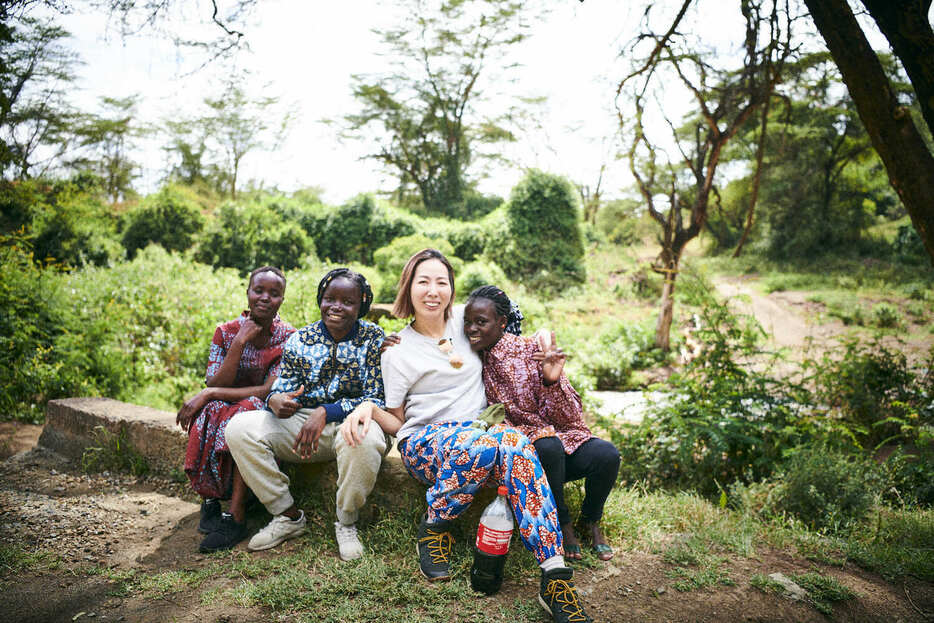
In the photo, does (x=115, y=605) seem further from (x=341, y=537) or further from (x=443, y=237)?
(x=443, y=237)

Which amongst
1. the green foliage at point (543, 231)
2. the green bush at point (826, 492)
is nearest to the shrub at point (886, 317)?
the green foliage at point (543, 231)

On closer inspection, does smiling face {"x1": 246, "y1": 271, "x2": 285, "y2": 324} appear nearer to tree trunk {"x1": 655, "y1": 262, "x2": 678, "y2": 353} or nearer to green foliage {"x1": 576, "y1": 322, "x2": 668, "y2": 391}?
green foliage {"x1": 576, "y1": 322, "x2": 668, "y2": 391}

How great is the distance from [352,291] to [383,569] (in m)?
1.39

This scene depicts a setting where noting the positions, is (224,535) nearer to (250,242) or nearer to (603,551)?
(603,551)

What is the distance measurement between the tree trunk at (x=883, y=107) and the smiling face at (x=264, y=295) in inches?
134

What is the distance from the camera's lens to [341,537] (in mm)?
2734

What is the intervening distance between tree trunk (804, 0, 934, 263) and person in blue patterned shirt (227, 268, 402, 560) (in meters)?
2.97

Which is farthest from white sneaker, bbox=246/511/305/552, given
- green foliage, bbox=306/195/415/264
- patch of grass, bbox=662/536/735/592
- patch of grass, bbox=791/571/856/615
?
green foliage, bbox=306/195/415/264

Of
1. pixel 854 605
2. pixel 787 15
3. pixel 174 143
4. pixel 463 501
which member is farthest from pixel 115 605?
pixel 174 143

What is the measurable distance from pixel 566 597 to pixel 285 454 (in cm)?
163

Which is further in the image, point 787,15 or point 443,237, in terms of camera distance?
point 443,237

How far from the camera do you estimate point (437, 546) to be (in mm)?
2527

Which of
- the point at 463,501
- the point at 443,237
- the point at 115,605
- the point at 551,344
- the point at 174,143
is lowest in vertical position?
the point at 115,605

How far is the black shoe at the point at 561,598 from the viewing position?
212cm
